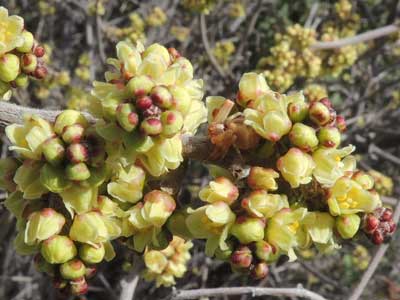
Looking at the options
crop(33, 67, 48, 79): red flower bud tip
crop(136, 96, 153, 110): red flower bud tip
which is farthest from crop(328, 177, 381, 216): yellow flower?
crop(33, 67, 48, 79): red flower bud tip

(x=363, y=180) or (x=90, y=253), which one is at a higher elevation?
(x=363, y=180)

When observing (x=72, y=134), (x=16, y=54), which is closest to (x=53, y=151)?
(x=72, y=134)

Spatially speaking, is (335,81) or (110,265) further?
(335,81)

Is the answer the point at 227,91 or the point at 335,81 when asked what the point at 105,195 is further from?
the point at 335,81

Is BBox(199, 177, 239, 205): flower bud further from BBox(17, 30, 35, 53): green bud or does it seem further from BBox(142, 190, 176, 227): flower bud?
BBox(17, 30, 35, 53): green bud

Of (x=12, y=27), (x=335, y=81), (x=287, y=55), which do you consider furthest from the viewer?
(x=335, y=81)

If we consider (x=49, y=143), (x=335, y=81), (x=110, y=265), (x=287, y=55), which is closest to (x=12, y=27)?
(x=49, y=143)

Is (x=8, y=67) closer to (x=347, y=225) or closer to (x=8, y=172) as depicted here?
(x=8, y=172)
